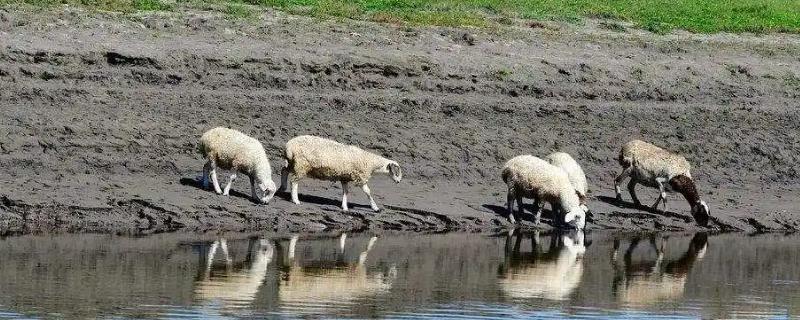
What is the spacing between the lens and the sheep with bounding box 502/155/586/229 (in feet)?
74.5

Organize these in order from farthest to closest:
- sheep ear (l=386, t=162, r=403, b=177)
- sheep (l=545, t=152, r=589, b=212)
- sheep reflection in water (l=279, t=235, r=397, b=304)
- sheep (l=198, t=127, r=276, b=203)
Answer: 1. sheep (l=545, t=152, r=589, b=212)
2. sheep ear (l=386, t=162, r=403, b=177)
3. sheep (l=198, t=127, r=276, b=203)
4. sheep reflection in water (l=279, t=235, r=397, b=304)

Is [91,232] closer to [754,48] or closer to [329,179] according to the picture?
[329,179]

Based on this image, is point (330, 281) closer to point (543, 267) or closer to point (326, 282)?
point (326, 282)

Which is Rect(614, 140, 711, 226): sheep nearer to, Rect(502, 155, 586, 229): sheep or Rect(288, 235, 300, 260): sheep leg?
Rect(502, 155, 586, 229): sheep

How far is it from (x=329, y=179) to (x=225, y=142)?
1.35m

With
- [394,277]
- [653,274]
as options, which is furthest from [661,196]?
[394,277]

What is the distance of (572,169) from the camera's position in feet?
78.3

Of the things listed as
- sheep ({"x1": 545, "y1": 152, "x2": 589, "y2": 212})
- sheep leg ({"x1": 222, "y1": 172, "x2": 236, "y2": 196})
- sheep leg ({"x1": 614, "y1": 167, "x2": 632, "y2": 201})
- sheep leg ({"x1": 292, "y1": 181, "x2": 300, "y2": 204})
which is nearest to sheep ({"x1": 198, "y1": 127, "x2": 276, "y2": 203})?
sheep leg ({"x1": 222, "y1": 172, "x2": 236, "y2": 196})

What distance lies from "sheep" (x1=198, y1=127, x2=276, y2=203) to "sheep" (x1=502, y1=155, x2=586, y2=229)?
3.00 meters

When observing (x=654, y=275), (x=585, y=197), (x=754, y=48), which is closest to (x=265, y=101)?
(x=585, y=197)

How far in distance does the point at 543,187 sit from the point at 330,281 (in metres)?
6.14

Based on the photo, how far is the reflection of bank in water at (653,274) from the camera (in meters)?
17.2

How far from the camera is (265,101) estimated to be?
25.1 meters

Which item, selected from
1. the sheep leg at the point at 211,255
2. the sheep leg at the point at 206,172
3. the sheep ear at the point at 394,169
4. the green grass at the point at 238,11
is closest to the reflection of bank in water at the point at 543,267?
the sheep ear at the point at 394,169
